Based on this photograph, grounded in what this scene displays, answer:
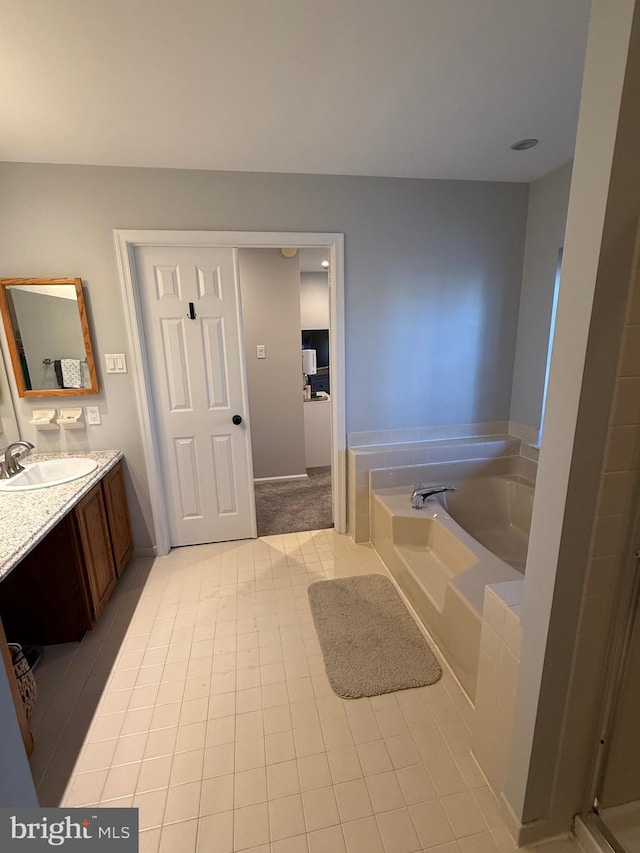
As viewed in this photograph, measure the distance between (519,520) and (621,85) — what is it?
2.51m

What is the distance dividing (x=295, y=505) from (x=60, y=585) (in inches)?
77.1

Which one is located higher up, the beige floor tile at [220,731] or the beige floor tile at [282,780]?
the beige floor tile at [282,780]

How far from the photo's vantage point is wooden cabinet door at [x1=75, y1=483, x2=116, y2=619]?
195 centimetres

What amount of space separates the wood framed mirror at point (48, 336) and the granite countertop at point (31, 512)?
0.64 meters

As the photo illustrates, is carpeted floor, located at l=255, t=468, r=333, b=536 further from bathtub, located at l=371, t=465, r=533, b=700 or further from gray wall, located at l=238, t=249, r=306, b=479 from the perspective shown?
bathtub, located at l=371, t=465, r=533, b=700

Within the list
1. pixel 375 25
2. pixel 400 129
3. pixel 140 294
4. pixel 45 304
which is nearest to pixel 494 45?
pixel 375 25

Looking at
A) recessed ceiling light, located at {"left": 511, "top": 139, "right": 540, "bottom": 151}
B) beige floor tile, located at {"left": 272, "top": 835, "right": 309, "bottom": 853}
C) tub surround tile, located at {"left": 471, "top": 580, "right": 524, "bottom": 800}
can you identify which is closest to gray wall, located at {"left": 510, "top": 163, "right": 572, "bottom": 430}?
recessed ceiling light, located at {"left": 511, "top": 139, "right": 540, "bottom": 151}

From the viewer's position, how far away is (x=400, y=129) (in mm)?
1888

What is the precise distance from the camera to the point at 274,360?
12.8 ft

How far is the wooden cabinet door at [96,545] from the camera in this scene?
6.41 ft

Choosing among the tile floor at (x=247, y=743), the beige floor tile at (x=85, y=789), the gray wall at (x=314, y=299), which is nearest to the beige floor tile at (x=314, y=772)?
the tile floor at (x=247, y=743)

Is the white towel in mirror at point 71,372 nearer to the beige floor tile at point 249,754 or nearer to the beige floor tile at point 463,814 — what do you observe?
the beige floor tile at point 249,754

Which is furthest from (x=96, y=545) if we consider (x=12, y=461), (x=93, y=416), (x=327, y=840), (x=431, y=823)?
(x=431, y=823)

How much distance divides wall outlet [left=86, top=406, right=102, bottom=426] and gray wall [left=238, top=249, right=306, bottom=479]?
1.53m
